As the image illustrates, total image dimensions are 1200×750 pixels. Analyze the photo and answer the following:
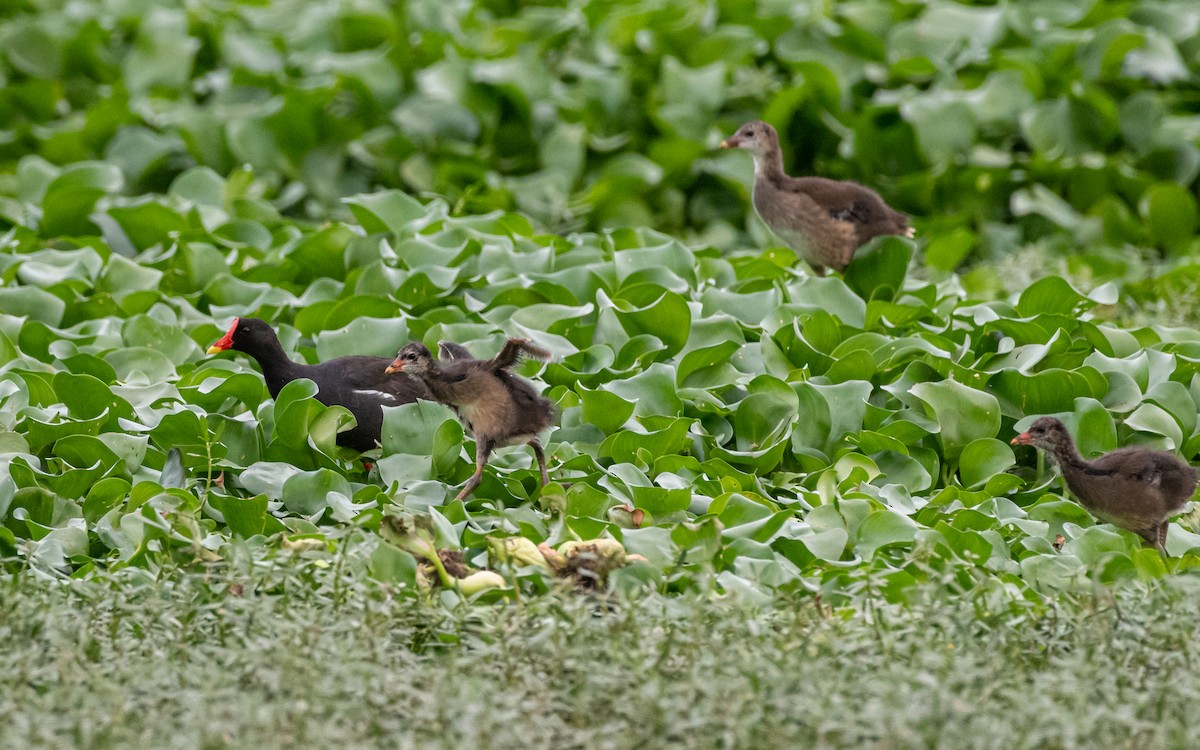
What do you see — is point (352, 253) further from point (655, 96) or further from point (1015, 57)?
point (1015, 57)

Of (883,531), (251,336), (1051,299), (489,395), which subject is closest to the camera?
(883,531)

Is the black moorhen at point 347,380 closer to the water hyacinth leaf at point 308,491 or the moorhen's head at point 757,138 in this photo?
the water hyacinth leaf at point 308,491

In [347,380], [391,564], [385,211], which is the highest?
A: [391,564]

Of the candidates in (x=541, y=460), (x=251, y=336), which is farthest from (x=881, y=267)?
(x=251, y=336)

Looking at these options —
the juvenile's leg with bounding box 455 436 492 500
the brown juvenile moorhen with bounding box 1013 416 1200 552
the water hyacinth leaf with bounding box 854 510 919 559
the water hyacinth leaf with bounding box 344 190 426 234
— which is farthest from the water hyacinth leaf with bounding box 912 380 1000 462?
the water hyacinth leaf with bounding box 344 190 426 234

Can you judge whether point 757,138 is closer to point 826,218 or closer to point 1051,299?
point 826,218

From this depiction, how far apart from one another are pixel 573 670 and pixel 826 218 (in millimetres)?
3088

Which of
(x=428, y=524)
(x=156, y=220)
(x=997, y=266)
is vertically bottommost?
(x=997, y=266)

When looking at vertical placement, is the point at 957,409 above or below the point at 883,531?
below

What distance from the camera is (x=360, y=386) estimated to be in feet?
16.6

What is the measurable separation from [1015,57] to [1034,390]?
4.18 meters

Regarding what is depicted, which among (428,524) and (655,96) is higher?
(428,524)

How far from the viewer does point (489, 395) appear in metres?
4.54

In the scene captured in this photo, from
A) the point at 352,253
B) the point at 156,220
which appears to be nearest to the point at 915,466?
the point at 352,253
